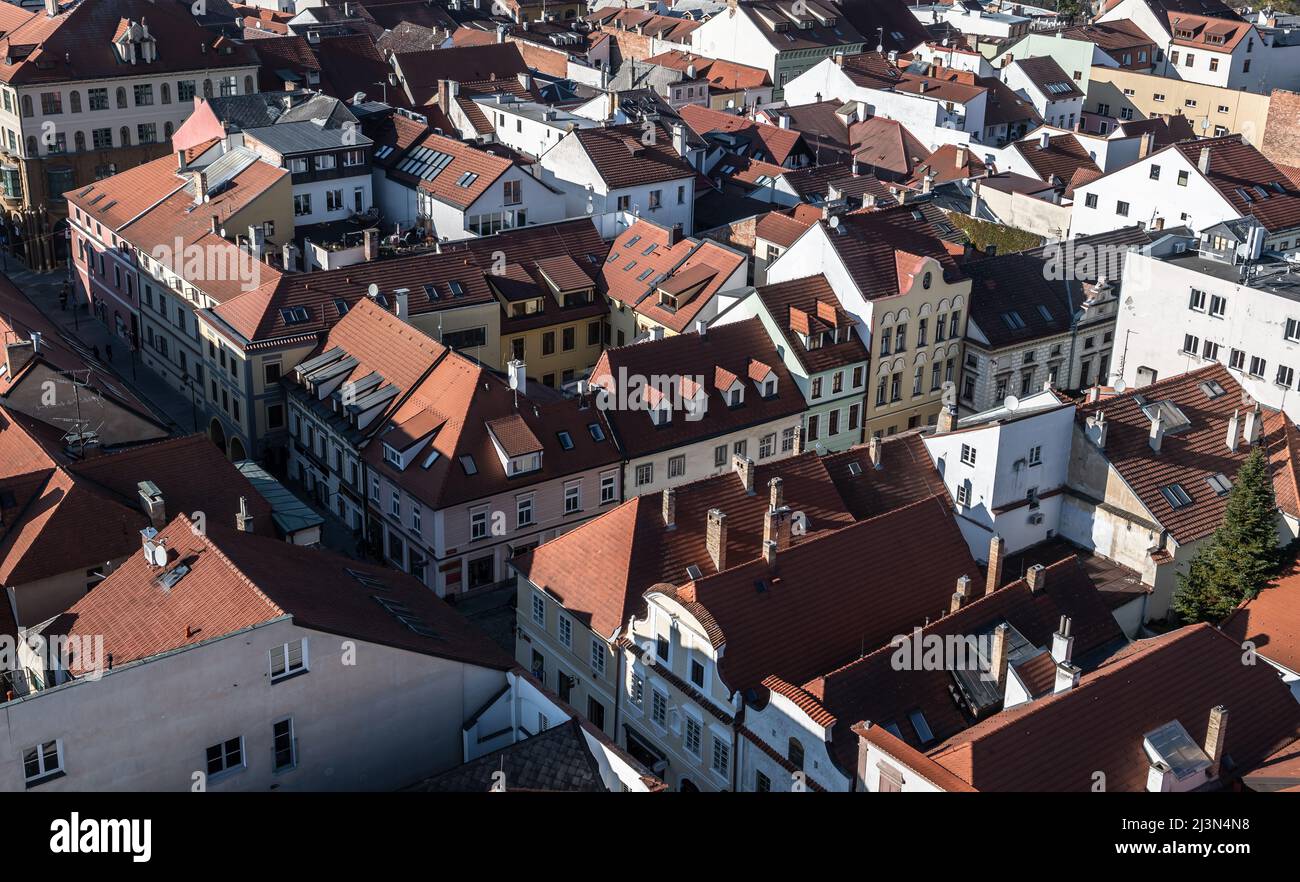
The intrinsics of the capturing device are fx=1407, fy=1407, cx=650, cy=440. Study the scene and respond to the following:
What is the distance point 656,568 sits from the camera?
170ft

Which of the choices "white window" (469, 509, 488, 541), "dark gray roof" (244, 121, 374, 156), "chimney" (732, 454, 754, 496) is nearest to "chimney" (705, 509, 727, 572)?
"chimney" (732, 454, 754, 496)

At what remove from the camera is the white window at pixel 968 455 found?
5838 centimetres

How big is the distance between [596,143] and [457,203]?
37.3 ft

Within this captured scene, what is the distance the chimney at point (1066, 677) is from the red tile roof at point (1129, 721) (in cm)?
55

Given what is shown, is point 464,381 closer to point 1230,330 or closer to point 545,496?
point 545,496

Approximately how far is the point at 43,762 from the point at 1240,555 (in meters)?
42.6

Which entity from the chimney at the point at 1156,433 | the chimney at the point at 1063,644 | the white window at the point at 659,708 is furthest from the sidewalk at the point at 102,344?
the chimney at the point at 1156,433

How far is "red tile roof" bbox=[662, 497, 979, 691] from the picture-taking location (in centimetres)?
4641

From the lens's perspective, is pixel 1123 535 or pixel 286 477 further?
pixel 286 477

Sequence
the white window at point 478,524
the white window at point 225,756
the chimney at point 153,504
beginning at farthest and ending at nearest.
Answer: the white window at point 478,524 → the chimney at point 153,504 → the white window at point 225,756

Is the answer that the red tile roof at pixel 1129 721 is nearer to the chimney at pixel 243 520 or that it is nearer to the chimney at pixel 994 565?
the chimney at pixel 994 565

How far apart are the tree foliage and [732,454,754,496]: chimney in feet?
58.5

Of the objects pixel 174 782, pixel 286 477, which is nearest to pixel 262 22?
pixel 286 477

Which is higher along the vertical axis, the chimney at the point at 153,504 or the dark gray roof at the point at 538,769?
the chimney at the point at 153,504
